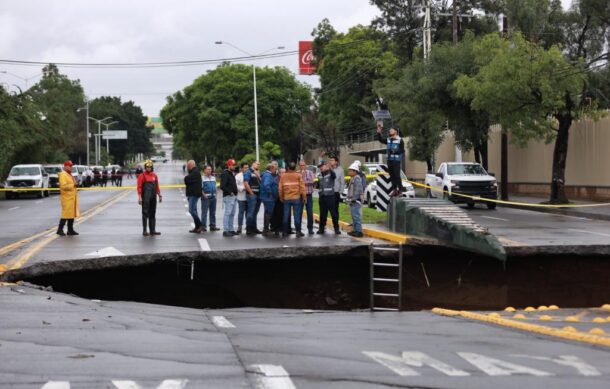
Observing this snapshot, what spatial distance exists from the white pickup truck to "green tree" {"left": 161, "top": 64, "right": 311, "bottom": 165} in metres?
40.1

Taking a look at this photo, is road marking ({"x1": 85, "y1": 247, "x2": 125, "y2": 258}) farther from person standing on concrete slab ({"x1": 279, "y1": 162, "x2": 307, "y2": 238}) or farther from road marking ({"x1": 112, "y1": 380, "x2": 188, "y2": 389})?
road marking ({"x1": 112, "y1": 380, "x2": 188, "y2": 389})

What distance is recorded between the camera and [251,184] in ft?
61.9

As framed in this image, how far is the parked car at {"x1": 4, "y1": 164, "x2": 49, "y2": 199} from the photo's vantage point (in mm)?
43719

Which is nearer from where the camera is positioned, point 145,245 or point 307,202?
point 145,245

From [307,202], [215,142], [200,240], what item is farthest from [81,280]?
[215,142]

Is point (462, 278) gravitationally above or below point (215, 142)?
below

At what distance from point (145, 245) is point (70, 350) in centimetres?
869

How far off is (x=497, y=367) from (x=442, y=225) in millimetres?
8454

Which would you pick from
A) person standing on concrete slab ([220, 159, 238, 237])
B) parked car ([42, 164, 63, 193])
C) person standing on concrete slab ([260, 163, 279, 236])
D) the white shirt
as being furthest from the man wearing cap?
parked car ([42, 164, 63, 193])

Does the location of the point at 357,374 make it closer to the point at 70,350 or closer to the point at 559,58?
the point at 70,350

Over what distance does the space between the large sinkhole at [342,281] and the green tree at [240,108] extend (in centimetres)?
5512

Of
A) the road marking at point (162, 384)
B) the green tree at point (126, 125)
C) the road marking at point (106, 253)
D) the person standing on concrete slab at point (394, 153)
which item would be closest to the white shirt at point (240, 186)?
the person standing on concrete slab at point (394, 153)

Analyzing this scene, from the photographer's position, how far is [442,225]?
15789 mm

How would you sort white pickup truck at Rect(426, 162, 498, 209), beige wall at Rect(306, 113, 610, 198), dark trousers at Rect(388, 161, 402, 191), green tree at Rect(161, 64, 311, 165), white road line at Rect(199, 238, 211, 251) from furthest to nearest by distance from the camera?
green tree at Rect(161, 64, 311, 165) < beige wall at Rect(306, 113, 610, 198) < white pickup truck at Rect(426, 162, 498, 209) < dark trousers at Rect(388, 161, 402, 191) < white road line at Rect(199, 238, 211, 251)
